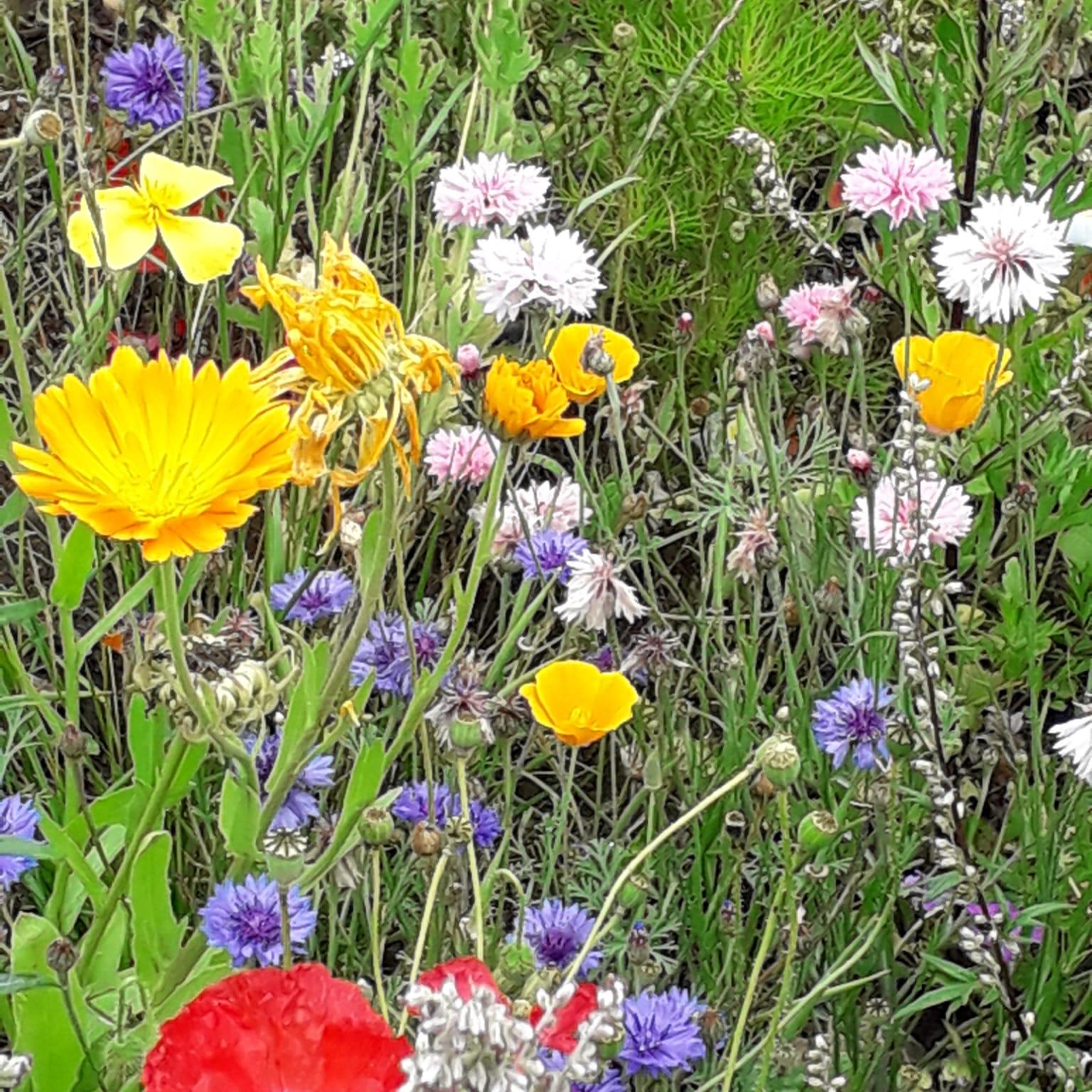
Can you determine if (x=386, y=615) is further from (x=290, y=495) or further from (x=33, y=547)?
(x=33, y=547)

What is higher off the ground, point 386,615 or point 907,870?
point 386,615

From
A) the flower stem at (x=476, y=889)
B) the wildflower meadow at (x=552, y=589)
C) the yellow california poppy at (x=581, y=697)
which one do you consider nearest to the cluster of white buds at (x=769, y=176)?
the wildflower meadow at (x=552, y=589)

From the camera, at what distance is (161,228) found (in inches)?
35.5

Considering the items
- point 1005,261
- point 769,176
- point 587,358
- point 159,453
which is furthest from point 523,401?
point 769,176

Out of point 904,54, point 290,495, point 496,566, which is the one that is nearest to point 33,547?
point 290,495

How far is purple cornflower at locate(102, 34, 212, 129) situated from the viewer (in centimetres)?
126

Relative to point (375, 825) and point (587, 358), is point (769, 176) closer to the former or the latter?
point (587, 358)

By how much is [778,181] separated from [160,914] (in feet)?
2.43

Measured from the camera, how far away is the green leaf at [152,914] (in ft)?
2.16

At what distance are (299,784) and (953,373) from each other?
52cm

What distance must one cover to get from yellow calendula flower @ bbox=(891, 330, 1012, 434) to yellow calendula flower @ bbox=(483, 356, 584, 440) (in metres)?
0.25

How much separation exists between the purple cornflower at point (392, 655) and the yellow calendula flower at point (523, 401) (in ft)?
0.69

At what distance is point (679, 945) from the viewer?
96 centimetres

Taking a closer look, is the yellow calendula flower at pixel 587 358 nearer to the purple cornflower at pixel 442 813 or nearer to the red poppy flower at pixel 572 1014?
the purple cornflower at pixel 442 813
